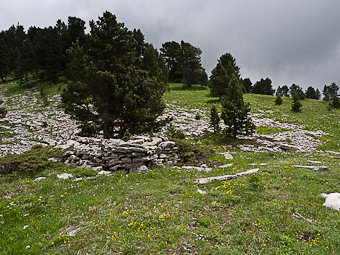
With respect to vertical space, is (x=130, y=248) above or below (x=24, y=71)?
below

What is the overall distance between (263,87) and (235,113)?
74274 mm

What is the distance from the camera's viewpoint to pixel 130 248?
6.02 meters

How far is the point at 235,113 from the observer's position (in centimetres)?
2520

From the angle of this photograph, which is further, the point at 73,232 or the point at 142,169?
the point at 142,169

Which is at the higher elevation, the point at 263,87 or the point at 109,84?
the point at 263,87

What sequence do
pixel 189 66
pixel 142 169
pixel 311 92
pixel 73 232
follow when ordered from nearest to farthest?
pixel 73 232, pixel 142 169, pixel 189 66, pixel 311 92

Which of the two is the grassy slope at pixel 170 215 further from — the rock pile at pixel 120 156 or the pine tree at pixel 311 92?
the pine tree at pixel 311 92

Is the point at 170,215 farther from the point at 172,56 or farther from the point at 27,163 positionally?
the point at 172,56

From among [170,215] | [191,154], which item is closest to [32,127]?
[191,154]

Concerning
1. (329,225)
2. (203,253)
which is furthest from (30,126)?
(329,225)

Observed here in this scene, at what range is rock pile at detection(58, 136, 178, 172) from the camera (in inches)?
589

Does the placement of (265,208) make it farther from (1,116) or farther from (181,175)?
(1,116)

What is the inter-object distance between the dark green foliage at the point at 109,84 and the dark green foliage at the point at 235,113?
10.1 metres

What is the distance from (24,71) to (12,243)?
207 ft
